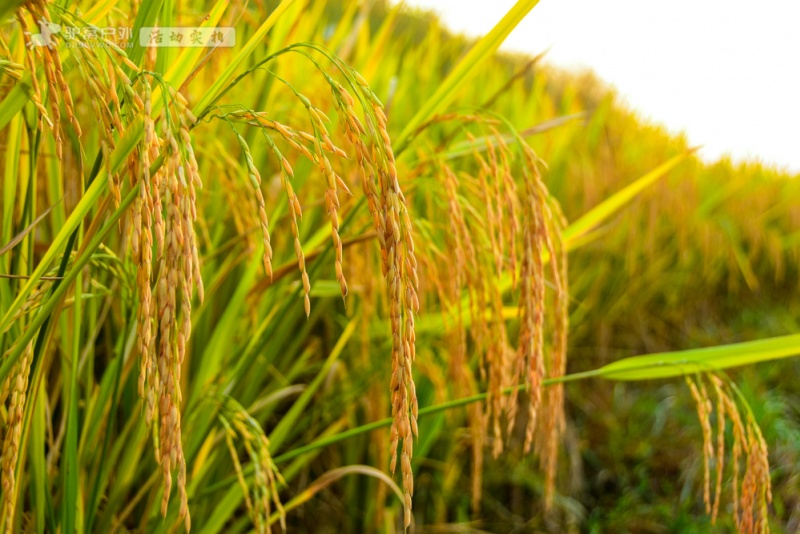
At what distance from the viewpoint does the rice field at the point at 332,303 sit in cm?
63

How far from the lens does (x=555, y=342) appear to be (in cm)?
Result: 107

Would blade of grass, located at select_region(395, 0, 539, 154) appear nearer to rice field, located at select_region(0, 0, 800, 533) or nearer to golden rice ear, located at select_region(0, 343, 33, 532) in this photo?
rice field, located at select_region(0, 0, 800, 533)

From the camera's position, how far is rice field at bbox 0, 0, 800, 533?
2.06 ft

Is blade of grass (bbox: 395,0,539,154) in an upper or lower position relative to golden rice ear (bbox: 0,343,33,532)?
upper

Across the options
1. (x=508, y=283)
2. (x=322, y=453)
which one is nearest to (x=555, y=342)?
(x=508, y=283)

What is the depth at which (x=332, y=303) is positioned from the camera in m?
1.90

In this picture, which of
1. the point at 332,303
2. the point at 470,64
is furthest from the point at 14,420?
the point at 332,303

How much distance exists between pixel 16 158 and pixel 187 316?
0.66m

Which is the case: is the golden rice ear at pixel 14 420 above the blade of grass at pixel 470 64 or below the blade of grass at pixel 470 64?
below

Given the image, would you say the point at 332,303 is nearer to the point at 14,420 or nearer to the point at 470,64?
the point at 470,64

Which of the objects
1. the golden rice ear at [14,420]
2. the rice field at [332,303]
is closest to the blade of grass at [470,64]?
the rice field at [332,303]

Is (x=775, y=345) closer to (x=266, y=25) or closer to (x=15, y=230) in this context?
(x=266, y=25)

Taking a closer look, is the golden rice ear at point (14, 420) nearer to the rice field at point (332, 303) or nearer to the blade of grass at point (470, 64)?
the rice field at point (332, 303)

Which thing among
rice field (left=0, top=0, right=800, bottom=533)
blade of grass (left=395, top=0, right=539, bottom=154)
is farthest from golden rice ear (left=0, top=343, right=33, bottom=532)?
blade of grass (left=395, top=0, right=539, bottom=154)
